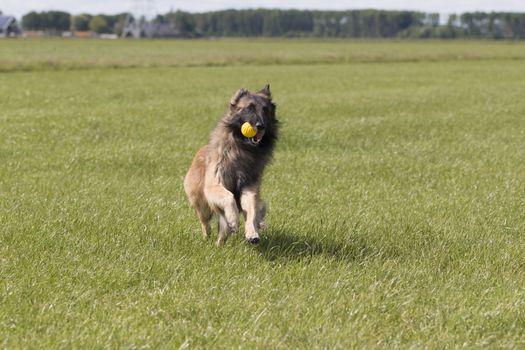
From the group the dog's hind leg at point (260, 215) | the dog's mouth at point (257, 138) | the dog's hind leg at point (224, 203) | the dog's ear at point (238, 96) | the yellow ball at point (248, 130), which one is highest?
the dog's ear at point (238, 96)

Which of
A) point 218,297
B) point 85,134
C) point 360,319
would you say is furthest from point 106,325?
point 85,134

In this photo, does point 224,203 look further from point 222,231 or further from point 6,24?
point 6,24

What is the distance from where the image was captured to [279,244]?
7.13 m

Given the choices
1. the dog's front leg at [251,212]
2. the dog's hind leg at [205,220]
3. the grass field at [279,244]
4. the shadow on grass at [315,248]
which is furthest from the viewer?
the dog's hind leg at [205,220]

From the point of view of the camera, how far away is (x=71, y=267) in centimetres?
593

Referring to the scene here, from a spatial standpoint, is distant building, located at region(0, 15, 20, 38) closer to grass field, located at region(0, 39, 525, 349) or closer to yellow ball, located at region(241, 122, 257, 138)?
grass field, located at region(0, 39, 525, 349)

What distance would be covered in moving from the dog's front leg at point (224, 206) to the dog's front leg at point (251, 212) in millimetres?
129

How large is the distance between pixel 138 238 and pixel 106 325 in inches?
93.7

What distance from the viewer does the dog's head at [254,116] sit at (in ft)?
22.9

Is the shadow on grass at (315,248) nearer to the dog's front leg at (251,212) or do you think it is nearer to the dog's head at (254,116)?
the dog's front leg at (251,212)

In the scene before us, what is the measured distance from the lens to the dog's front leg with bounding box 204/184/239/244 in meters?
6.62

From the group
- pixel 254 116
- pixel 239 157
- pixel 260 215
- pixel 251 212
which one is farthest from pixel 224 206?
pixel 254 116

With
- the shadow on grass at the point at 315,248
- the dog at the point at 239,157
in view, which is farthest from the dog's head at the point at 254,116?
the shadow on grass at the point at 315,248

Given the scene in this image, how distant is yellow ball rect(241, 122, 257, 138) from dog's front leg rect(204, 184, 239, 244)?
60 centimetres
